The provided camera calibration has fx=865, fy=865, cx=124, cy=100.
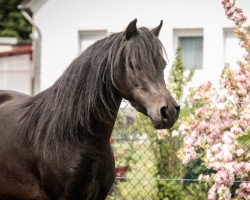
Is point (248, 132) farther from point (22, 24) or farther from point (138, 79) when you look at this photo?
point (22, 24)

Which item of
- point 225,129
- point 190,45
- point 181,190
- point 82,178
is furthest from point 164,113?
point 190,45

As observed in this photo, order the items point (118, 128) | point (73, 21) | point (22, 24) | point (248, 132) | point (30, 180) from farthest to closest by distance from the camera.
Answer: point (22, 24) < point (73, 21) < point (118, 128) < point (248, 132) < point (30, 180)

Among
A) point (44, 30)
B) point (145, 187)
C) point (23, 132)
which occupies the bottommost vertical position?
point (145, 187)

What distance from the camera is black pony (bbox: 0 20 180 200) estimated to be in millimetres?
4891

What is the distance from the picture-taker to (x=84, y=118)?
16.7 ft

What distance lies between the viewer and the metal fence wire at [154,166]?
23.8 ft

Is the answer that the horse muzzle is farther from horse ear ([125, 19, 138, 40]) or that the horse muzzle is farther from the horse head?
horse ear ([125, 19, 138, 40])

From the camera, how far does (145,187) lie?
7.74 m

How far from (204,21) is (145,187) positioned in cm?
1252

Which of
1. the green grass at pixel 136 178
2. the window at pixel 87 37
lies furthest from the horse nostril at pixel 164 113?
the window at pixel 87 37

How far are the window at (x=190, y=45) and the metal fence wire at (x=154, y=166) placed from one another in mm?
13014

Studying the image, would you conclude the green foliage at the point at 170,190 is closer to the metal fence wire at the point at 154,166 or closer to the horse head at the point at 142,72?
the metal fence wire at the point at 154,166

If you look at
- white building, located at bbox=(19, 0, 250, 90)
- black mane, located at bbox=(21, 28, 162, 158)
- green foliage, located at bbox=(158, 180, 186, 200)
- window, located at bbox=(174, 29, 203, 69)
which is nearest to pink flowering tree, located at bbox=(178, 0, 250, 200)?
green foliage, located at bbox=(158, 180, 186, 200)

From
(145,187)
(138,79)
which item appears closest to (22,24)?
(145,187)
